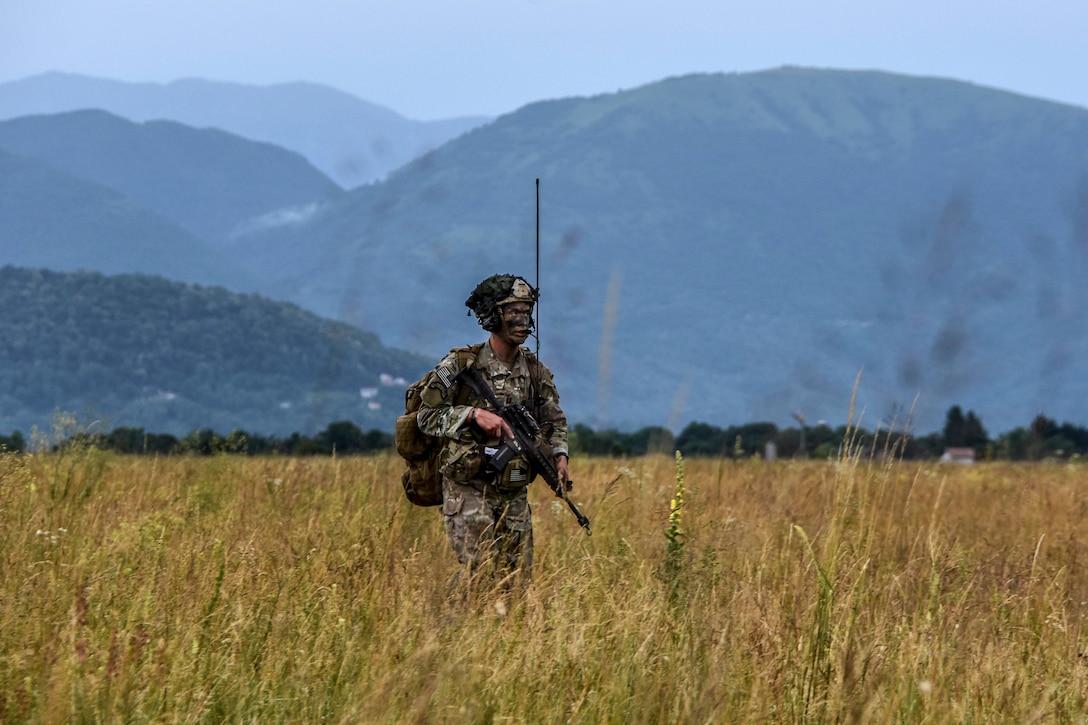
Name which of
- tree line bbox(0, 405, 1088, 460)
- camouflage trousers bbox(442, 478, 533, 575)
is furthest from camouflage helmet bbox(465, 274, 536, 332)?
tree line bbox(0, 405, 1088, 460)

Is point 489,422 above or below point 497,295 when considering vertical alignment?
below

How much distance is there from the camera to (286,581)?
5.93m

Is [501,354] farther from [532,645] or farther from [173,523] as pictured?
[173,523]

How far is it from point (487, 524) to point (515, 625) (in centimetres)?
121

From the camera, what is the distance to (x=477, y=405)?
6.58 meters

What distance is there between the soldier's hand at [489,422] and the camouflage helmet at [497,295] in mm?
450

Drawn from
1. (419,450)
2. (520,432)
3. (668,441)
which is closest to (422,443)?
(419,450)

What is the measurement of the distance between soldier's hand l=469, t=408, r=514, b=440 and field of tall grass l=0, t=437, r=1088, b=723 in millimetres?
694

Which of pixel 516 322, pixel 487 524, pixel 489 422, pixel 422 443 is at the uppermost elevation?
pixel 516 322

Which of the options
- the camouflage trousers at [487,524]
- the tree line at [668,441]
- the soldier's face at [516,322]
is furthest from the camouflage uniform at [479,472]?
the tree line at [668,441]

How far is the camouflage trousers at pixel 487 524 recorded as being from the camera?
6.49 m

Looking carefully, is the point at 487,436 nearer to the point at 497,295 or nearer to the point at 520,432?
the point at 520,432

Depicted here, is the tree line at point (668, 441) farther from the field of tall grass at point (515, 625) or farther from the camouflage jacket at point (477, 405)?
the camouflage jacket at point (477, 405)

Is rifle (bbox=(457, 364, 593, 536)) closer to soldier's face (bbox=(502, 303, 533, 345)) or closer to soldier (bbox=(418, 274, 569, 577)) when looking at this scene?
soldier (bbox=(418, 274, 569, 577))
